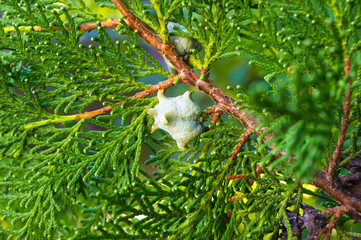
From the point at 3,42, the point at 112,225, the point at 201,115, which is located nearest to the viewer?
the point at 112,225

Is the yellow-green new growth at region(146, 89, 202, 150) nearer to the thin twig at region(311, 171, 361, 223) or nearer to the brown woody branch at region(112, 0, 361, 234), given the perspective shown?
the brown woody branch at region(112, 0, 361, 234)

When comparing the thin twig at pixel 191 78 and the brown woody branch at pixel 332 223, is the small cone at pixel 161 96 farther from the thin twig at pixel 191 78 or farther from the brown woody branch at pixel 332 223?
the brown woody branch at pixel 332 223

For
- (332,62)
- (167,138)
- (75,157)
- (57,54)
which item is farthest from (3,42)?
(332,62)

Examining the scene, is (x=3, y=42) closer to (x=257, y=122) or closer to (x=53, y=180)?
(x=53, y=180)

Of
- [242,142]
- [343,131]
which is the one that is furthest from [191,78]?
[343,131]

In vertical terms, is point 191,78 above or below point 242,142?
above

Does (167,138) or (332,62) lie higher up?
Answer: (332,62)

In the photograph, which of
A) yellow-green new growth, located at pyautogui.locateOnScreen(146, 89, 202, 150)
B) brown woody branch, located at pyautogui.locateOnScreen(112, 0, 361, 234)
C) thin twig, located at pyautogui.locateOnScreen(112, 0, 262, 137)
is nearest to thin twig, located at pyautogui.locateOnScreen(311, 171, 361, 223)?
brown woody branch, located at pyautogui.locateOnScreen(112, 0, 361, 234)

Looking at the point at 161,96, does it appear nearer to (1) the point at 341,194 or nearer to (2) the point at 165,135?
(2) the point at 165,135
